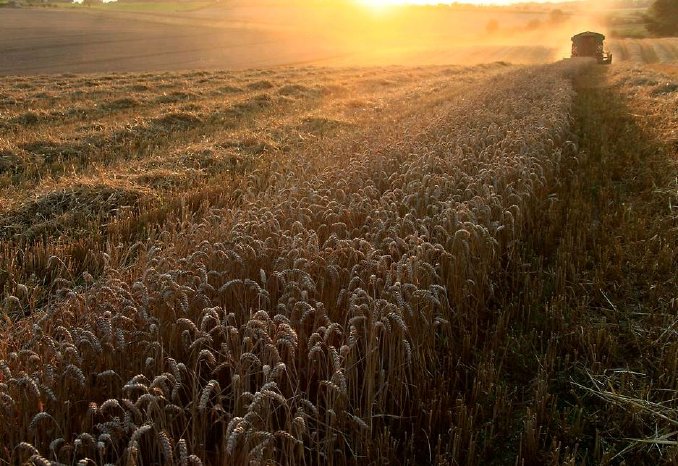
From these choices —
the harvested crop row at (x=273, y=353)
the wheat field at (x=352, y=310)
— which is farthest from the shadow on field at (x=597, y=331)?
the harvested crop row at (x=273, y=353)

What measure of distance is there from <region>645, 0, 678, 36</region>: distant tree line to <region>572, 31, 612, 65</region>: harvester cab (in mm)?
30698

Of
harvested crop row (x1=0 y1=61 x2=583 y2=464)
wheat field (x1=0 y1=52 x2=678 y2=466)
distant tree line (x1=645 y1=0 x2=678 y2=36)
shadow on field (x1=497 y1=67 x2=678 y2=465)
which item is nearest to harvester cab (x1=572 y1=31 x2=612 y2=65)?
distant tree line (x1=645 y1=0 x2=678 y2=36)

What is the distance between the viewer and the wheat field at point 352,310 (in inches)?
102

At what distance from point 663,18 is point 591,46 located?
32930 mm

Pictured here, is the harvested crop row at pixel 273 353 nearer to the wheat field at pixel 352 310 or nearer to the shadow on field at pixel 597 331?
the wheat field at pixel 352 310

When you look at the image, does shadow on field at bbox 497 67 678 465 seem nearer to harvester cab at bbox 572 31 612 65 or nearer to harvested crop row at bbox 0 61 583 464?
harvested crop row at bbox 0 61 583 464

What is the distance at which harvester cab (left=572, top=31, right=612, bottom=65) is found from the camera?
38.5 metres

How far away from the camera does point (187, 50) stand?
5081 cm

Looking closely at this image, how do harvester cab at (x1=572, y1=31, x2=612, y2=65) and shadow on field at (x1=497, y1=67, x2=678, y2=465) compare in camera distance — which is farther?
harvester cab at (x1=572, y1=31, x2=612, y2=65)

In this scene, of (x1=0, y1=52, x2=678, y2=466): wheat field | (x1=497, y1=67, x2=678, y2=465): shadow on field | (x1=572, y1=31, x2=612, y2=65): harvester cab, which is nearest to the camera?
(x1=0, y1=52, x2=678, y2=466): wheat field

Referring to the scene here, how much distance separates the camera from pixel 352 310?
123 inches

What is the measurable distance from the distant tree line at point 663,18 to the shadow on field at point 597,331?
223ft

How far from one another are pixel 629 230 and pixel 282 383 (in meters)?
4.02

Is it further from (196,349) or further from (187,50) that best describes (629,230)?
(187,50)
